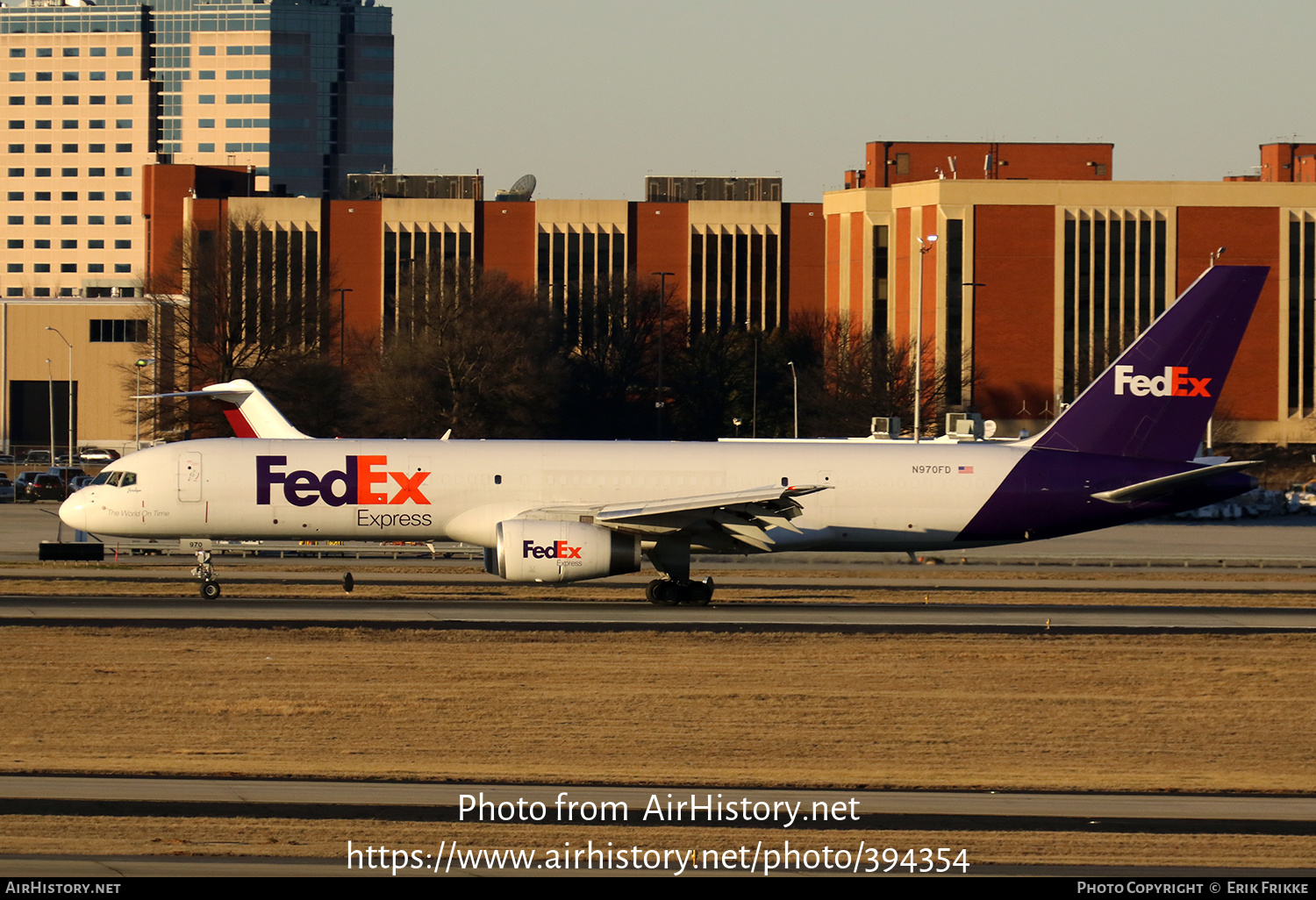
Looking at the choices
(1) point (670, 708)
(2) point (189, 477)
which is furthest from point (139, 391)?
(1) point (670, 708)

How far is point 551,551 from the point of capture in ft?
116

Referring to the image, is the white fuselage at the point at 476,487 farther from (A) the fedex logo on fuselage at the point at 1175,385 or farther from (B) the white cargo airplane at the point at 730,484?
(A) the fedex logo on fuselage at the point at 1175,385

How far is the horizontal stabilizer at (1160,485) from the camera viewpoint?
37.5 m

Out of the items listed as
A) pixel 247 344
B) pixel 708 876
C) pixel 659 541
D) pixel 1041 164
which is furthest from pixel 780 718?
pixel 1041 164

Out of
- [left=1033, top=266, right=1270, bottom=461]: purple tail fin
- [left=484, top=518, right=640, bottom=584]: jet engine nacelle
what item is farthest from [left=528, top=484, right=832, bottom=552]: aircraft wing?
[left=1033, top=266, right=1270, bottom=461]: purple tail fin

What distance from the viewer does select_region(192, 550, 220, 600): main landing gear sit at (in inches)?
1430

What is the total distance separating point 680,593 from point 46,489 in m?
65.2

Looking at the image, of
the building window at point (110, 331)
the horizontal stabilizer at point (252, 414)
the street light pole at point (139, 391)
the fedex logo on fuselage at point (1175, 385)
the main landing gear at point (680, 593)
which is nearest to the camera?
the main landing gear at point (680, 593)

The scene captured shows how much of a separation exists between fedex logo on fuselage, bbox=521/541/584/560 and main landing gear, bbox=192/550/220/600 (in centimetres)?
765

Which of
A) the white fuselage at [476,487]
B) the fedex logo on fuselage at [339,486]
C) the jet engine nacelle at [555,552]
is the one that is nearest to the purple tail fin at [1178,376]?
the white fuselage at [476,487]

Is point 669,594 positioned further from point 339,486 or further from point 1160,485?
point 1160,485

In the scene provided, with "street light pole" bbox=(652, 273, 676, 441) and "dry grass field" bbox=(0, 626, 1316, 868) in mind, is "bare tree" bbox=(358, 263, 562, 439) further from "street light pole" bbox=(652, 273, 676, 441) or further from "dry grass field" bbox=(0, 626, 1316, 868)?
"dry grass field" bbox=(0, 626, 1316, 868)

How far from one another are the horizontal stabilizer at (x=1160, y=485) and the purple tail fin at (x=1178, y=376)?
3.86ft
